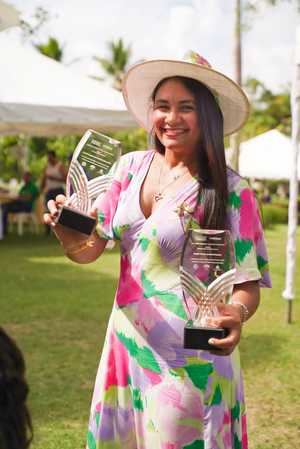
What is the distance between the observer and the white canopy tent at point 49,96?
1101 cm

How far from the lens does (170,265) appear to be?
2371 millimetres

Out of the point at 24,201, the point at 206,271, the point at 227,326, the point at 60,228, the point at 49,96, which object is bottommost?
the point at 227,326

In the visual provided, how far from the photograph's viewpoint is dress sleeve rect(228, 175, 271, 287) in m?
2.37

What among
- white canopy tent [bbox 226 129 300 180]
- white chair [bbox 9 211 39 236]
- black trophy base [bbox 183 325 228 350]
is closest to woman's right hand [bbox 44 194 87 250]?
black trophy base [bbox 183 325 228 350]

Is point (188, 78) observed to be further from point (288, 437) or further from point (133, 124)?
point (133, 124)

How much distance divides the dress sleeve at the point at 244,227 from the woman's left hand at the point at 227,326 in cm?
16

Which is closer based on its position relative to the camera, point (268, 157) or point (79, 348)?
point (79, 348)

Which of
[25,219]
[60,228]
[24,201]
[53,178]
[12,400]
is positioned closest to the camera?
[12,400]

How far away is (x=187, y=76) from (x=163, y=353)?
→ 860 mm

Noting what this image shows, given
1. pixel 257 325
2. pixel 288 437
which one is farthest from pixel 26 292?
pixel 288 437

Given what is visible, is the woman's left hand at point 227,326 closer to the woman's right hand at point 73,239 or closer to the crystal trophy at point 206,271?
the crystal trophy at point 206,271

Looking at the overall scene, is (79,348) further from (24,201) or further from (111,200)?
(24,201)

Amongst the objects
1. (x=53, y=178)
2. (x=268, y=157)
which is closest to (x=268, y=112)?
(x=268, y=157)

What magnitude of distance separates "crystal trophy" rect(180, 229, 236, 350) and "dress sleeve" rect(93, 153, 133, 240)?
35 cm
